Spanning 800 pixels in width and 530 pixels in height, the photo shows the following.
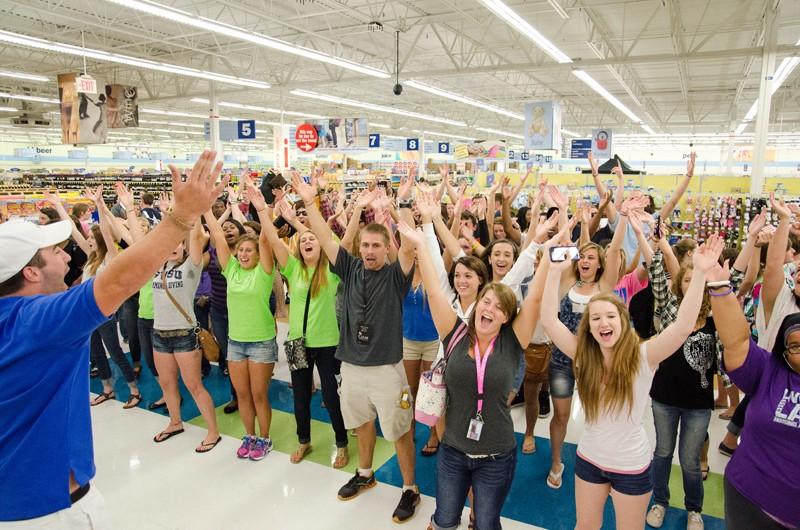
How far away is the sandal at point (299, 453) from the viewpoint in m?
3.77

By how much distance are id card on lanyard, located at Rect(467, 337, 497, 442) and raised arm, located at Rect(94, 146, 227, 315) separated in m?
1.40

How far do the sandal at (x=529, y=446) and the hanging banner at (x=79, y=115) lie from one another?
11.7m

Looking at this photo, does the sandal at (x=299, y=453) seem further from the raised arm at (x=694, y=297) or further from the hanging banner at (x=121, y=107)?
the hanging banner at (x=121, y=107)

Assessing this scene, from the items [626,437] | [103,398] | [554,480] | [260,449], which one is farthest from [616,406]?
[103,398]

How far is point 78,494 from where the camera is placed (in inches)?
62.6

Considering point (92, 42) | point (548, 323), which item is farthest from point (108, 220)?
point (92, 42)

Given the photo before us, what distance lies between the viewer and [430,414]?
2406mm

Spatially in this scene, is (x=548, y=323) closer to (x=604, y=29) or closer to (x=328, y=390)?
(x=328, y=390)

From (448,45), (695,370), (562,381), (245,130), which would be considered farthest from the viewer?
(245,130)

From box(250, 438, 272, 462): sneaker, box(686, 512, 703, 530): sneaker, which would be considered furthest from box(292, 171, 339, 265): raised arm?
box(686, 512, 703, 530): sneaker

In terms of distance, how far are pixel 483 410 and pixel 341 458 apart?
1769mm

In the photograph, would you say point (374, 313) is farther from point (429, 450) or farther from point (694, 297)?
point (694, 297)

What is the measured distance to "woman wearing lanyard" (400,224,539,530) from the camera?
7.53ft

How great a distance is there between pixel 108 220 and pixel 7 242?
2639 mm
